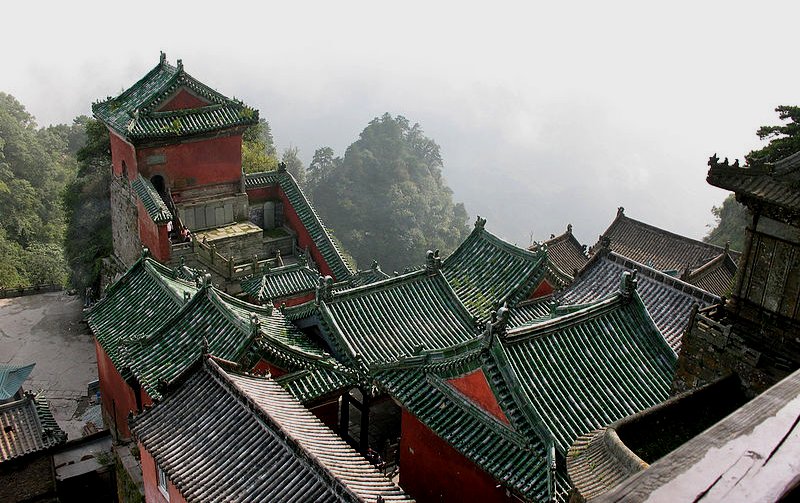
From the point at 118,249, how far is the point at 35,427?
10982mm

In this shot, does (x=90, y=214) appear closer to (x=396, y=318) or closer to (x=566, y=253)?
(x=396, y=318)

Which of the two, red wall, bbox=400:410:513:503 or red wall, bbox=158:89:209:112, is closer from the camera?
red wall, bbox=400:410:513:503

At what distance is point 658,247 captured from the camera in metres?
30.4

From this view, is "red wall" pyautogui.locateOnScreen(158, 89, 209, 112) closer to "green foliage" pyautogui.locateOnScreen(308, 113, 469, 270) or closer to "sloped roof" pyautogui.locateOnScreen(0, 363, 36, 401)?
"sloped roof" pyautogui.locateOnScreen(0, 363, 36, 401)

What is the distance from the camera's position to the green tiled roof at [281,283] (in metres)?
21.3

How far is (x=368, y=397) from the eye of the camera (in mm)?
15289

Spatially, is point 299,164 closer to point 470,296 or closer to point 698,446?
point 470,296

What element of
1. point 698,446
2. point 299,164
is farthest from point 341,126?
point 698,446

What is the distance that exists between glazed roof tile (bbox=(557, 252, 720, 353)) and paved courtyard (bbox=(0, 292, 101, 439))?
44.4 ft

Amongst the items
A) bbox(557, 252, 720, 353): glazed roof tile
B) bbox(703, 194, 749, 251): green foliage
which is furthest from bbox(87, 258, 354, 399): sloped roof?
bbox(703, 194, 749, 251): green foliage

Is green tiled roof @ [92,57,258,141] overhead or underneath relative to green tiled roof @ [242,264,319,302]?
overhead

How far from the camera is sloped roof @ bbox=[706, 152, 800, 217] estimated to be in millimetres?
9951

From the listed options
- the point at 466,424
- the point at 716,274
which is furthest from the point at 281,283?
the point at 716,274

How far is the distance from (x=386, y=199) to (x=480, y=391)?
4719cm
